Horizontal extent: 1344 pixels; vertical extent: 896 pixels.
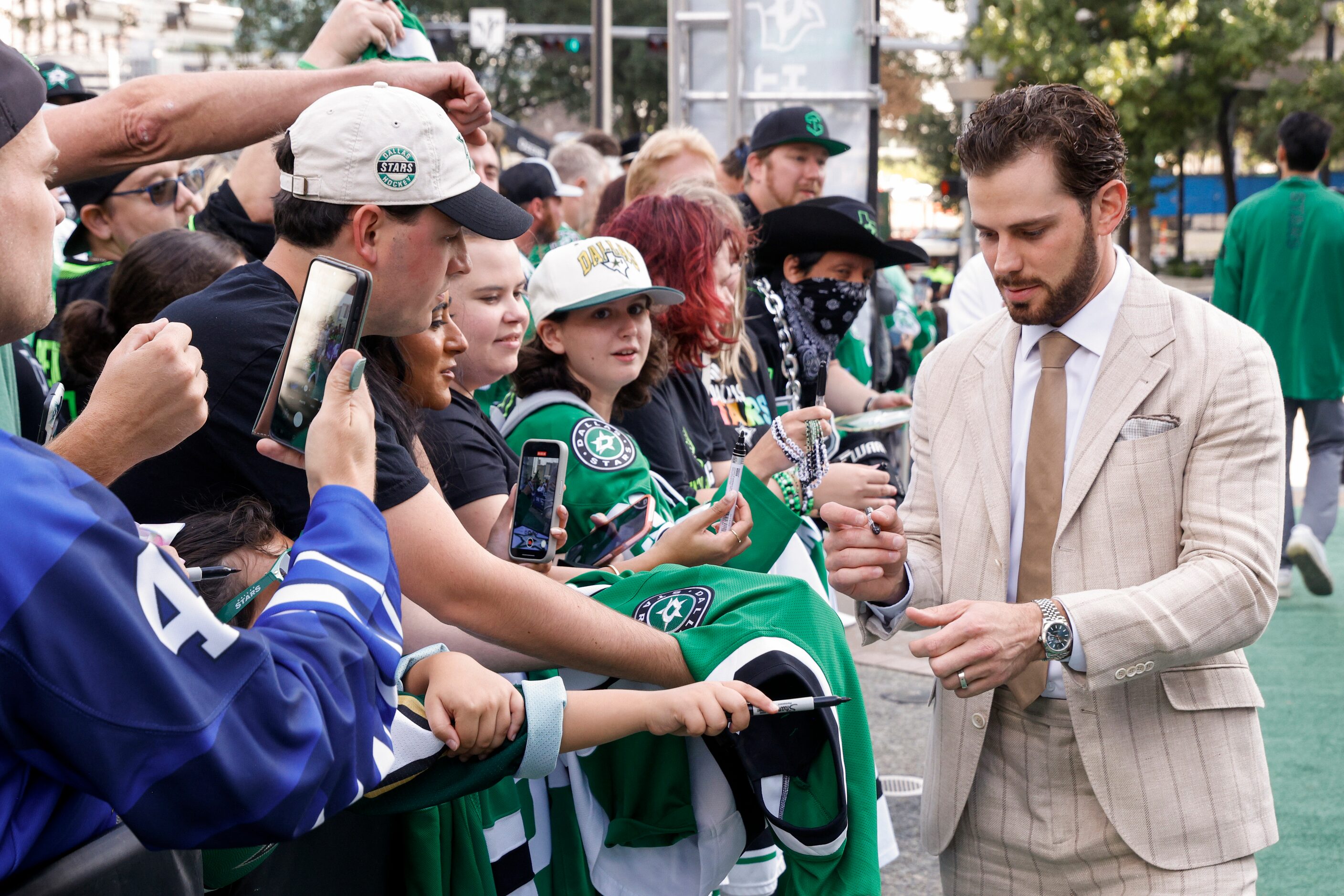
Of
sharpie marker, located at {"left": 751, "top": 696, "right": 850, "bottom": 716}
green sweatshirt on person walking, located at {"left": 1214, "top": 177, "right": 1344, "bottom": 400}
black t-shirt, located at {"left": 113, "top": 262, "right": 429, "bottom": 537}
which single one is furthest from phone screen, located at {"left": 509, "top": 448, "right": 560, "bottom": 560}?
green sweatshirt on person walking, located at {"left": 1214, "top": 177, "right": 1344, "bottom": 400}

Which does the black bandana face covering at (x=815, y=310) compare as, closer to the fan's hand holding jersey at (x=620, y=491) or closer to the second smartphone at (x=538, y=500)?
the fan's hand holding jersey at (x=620, y=491)

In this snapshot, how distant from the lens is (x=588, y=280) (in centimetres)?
351

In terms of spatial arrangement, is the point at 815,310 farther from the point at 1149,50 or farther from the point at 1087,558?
the point at 1149,50

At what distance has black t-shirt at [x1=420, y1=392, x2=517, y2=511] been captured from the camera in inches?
108

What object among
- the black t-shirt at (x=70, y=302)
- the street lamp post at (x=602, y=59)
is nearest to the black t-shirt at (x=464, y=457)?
the black t-shirt at (x=70, y=302)

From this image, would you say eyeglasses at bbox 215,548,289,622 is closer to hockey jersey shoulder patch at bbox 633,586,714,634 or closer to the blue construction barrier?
hockey jersey shoulder patch at bbox 633,586,714,634

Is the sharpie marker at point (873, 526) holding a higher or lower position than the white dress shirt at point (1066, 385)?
lower

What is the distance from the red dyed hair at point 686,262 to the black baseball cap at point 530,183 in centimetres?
310

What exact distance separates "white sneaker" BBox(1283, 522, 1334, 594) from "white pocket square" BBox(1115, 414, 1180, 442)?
17.2 feet

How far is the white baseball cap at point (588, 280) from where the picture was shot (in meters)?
3.50

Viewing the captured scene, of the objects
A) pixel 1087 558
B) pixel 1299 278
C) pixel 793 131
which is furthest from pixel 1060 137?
pixel 1299 278

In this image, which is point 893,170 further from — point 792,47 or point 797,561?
point 797,561

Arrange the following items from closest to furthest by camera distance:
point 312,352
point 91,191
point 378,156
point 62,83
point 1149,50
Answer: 1. point 312,352
2. point 378,156
3. point 91,191
4. point 62,83
5. point 1149,50

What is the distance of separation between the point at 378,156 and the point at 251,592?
0.83 m
